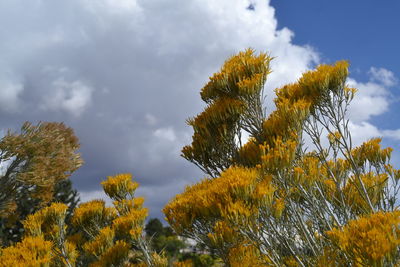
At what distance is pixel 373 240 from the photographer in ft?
7.61

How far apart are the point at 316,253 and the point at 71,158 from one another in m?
14.6

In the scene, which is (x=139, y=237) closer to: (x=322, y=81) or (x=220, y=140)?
(x=220, y=140)

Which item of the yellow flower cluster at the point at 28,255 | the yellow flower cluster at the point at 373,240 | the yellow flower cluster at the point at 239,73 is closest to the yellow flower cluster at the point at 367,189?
the yellow flower cluster at the point at 239,73

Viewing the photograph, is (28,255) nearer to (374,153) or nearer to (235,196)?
(235,196)

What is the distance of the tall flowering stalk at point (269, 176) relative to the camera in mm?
3485

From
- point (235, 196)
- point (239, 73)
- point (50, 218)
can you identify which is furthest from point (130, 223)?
point (235, 196)

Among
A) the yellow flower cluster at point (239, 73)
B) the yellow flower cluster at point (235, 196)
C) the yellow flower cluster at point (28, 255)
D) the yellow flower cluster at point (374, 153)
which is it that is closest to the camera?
the yellow flower cluster at point (235, 196)

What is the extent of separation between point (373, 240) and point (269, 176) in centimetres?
145

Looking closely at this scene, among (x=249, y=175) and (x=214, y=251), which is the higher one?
(x=249, y=175)

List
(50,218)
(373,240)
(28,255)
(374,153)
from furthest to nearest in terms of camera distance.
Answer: (50,218), (374,153), (28,255), (373,240)

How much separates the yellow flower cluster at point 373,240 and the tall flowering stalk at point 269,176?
296 millimetres

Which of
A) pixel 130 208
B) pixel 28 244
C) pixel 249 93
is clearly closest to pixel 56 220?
pixel 130 208

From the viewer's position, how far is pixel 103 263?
6277 mm

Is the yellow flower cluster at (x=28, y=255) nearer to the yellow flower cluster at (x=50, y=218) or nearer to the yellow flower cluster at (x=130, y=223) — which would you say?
the yellow flower cluster at (x=130, y=223)
